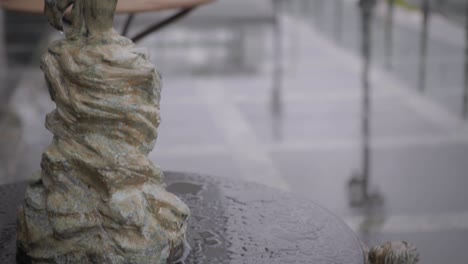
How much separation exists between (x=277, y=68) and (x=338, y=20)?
4.42 m

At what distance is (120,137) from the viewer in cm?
306

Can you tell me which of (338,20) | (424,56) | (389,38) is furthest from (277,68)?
(338,20)

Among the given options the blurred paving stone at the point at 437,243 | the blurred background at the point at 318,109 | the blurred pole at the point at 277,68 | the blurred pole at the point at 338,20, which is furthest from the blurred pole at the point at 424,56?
the blurred paving stone at the point at 437,243

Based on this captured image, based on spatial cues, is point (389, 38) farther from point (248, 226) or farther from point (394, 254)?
point (394, 254)

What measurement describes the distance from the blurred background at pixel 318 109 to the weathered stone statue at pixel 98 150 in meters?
3.46

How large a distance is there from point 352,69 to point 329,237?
8748mm

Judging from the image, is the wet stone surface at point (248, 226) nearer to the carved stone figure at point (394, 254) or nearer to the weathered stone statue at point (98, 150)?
the carved stone figure at point (394, 254)

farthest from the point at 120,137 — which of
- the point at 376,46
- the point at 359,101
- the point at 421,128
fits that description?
the point at 376,46

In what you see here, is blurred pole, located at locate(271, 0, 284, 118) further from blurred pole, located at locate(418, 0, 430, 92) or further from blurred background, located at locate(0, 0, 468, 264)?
blurred pole, located at locate(418, 0, 430, 92)

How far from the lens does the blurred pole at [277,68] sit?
10016 mm

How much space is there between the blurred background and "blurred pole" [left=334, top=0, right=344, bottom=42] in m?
0.05

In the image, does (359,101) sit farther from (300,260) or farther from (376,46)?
(300,260)

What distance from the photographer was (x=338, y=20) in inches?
609

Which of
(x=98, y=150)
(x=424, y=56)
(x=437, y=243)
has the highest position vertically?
(x=98, y=150)
